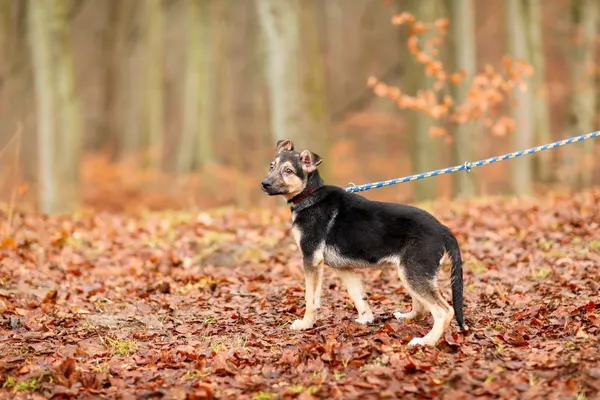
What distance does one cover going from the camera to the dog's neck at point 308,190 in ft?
24.6

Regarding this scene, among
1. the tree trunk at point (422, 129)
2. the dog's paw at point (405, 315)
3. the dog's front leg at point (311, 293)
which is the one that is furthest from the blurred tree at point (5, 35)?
the dog's paw at point (405, 315)

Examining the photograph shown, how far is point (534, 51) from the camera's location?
21203 millimetres

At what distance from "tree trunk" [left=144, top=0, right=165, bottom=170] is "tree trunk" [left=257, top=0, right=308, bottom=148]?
15717mm

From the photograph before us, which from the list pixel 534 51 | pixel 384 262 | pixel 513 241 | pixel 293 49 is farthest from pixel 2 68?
pixel 384 262

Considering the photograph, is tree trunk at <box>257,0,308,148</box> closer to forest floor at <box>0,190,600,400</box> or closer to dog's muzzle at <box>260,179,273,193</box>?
forest floor at <box>0,190,600,400</box>

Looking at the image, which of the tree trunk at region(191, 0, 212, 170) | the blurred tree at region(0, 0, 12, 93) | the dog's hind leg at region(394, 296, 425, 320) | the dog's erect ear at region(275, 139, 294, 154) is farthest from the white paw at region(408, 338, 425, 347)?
the blurred tree at region(0, 0, 12, 93)

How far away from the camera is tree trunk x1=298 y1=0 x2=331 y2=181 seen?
14898mm

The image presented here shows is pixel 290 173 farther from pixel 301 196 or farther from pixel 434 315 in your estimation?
pixel 434 315

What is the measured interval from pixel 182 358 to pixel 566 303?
13.4 feet

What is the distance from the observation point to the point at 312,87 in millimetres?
15023

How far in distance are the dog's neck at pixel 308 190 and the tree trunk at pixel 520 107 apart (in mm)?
12996

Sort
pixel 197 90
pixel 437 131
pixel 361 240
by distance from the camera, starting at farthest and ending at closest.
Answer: pixel 197 90, pixel 437 131, pixel 361 240

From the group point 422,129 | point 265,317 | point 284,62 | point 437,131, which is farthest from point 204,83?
point 265,317

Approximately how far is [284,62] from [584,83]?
433 inches
